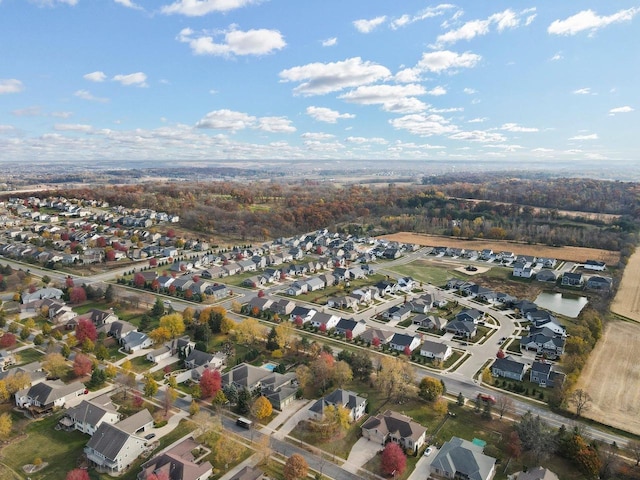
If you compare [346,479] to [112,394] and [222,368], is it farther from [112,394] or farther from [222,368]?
[112,394]

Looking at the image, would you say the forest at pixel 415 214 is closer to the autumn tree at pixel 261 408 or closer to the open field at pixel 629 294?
the open field at pixel 629 294

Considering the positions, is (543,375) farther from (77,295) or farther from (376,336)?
(77,295)

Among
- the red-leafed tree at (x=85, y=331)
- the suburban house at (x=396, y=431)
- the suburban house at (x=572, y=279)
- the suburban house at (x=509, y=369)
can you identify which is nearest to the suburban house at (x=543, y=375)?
the suburban house at (x=509, y=369)

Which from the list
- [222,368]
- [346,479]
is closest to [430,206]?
[222,368]

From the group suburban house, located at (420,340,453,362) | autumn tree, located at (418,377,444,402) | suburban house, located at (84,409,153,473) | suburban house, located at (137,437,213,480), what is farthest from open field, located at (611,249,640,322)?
suburban house, located at (84,409,153,473)

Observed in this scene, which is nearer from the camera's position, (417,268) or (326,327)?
(326,327)

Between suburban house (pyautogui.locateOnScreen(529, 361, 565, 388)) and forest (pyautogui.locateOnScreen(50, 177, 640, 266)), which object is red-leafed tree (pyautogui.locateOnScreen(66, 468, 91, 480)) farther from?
forest (pyautogui.locateOnScreen(50, 177, 640, 266))

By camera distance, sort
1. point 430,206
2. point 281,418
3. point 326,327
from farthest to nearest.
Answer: point 430,206, point 326,327, point 281,418
